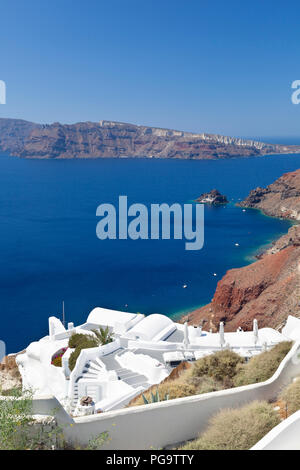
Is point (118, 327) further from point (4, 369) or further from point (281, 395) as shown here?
point (281, 395)

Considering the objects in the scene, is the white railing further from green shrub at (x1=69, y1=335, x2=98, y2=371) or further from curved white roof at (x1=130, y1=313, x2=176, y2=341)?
curved white roof at (x1=130, y1=313, x2=176, y2=341)

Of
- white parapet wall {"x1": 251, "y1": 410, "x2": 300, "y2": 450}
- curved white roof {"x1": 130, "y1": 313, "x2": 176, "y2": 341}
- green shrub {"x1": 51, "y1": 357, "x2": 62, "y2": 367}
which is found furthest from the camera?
curved white roof {"x1": 130, "y1": 313, "x2": 176, "y2": 341}

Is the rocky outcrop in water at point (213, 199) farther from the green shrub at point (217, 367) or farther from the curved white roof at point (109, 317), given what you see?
the green shrub at point (217, 367)

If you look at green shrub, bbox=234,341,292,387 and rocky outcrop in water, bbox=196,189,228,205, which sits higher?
rocky outcrop in water, bbox=196,189,228,205

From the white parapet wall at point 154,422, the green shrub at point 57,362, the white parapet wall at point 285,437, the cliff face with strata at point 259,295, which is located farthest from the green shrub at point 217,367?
the cliff face with strata at point 259,295

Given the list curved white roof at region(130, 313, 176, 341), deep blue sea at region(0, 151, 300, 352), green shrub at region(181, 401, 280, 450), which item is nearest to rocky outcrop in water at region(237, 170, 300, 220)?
deep blue sea at region(0, 151, 300, 352)

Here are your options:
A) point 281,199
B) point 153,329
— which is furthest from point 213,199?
point 153,329

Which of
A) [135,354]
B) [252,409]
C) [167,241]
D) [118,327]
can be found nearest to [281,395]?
[252,409]
